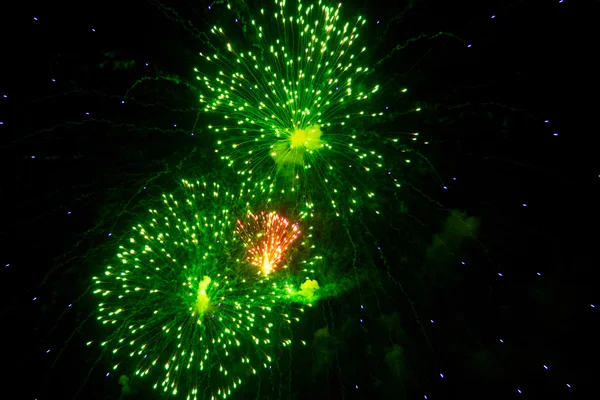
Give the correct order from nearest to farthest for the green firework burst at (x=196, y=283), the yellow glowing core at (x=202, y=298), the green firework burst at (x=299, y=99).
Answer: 1. the green firework burst at (x=299, y=99)
2. the green firework burst at (x=196, y=283)
3. the yellow glowing core at (x=202, y=298)

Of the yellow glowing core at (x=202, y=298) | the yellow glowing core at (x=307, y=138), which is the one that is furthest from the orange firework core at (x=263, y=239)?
the yellow glowing core at (x=307, y=138)

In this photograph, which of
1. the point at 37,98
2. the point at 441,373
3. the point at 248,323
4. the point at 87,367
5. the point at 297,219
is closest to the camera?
the point at 37,98

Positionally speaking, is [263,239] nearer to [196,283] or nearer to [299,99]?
[196,283]

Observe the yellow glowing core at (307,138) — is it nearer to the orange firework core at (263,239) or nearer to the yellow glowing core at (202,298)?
the orange firework core at (263,239)

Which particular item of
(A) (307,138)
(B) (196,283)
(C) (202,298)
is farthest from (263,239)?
(A) (307,138)

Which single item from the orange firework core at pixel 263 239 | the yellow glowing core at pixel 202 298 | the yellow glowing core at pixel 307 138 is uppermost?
the yellow glowing core at pixel 307 138

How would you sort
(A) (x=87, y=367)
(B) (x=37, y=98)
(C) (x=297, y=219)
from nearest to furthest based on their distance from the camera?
(B) (x=37, y=98), (C) (x=297, y=219), (A) (x=87, y=367)

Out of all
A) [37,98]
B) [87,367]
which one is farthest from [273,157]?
[87,367]

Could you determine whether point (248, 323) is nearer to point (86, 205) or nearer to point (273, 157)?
point (273, 157)
